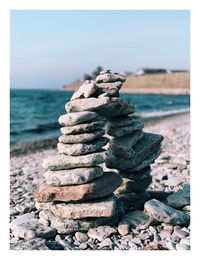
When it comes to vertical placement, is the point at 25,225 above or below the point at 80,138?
below

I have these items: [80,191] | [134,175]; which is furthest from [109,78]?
[80,191]

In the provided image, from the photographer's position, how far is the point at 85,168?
6.59 meters

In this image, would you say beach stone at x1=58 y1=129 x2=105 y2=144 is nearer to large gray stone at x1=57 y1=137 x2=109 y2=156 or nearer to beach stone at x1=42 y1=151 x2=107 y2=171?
large gray stone at x1=57 y1=137 x2=109 y2=156

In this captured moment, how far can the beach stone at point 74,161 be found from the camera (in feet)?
21.4

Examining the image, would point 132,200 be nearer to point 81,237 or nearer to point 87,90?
point 81,237

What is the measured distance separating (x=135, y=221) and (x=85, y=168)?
1.18 meters

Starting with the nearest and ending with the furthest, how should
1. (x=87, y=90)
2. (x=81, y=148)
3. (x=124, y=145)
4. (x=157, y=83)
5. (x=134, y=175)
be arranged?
(x=81, y=148)
(x=87, y=90)
(x=124, y=145)
(x=134, y=175)
(x=157, y=83)

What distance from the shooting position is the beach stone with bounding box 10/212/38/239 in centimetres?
641

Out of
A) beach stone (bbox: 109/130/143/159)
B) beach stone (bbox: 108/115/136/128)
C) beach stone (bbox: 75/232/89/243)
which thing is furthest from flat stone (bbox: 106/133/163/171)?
beach stone (bbox: 75/232/89/243)

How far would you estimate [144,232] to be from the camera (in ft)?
21.6
